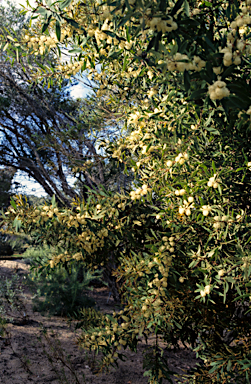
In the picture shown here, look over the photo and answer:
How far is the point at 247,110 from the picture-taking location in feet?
3.09

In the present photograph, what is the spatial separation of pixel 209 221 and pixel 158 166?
553 mm

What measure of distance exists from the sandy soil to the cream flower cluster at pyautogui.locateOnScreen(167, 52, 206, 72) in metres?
3.17

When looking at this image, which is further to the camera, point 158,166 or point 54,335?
point 54,335

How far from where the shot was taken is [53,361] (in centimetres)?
368

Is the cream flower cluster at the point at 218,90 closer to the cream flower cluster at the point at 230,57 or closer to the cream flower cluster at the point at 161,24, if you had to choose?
the cream flower cluster at the point at 230,57

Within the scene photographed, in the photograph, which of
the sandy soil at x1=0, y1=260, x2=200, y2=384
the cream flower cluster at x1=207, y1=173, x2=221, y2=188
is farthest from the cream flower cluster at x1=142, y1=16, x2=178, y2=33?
the sandy soil at x1=0, y1=260, x2=200, y2=384

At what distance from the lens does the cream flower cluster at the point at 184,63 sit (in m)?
1.00

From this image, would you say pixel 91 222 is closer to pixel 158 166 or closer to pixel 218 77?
pixel 158 166

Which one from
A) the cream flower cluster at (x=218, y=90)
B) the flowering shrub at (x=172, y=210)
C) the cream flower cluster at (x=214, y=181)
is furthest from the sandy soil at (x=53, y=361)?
the cream flower cluster at (x=218, y=90)

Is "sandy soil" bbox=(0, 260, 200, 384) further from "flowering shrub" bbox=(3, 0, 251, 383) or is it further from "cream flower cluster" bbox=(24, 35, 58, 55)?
"cream flower cluster" bbox=(24, 35, 58, 55)

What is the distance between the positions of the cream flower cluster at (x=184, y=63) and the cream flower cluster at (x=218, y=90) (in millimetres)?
146

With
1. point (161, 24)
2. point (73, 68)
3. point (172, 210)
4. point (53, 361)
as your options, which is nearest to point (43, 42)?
point (73, 68)

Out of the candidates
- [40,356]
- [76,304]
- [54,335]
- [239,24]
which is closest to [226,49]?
[239,24]

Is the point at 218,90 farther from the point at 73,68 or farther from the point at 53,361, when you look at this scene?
the point at 53,361
